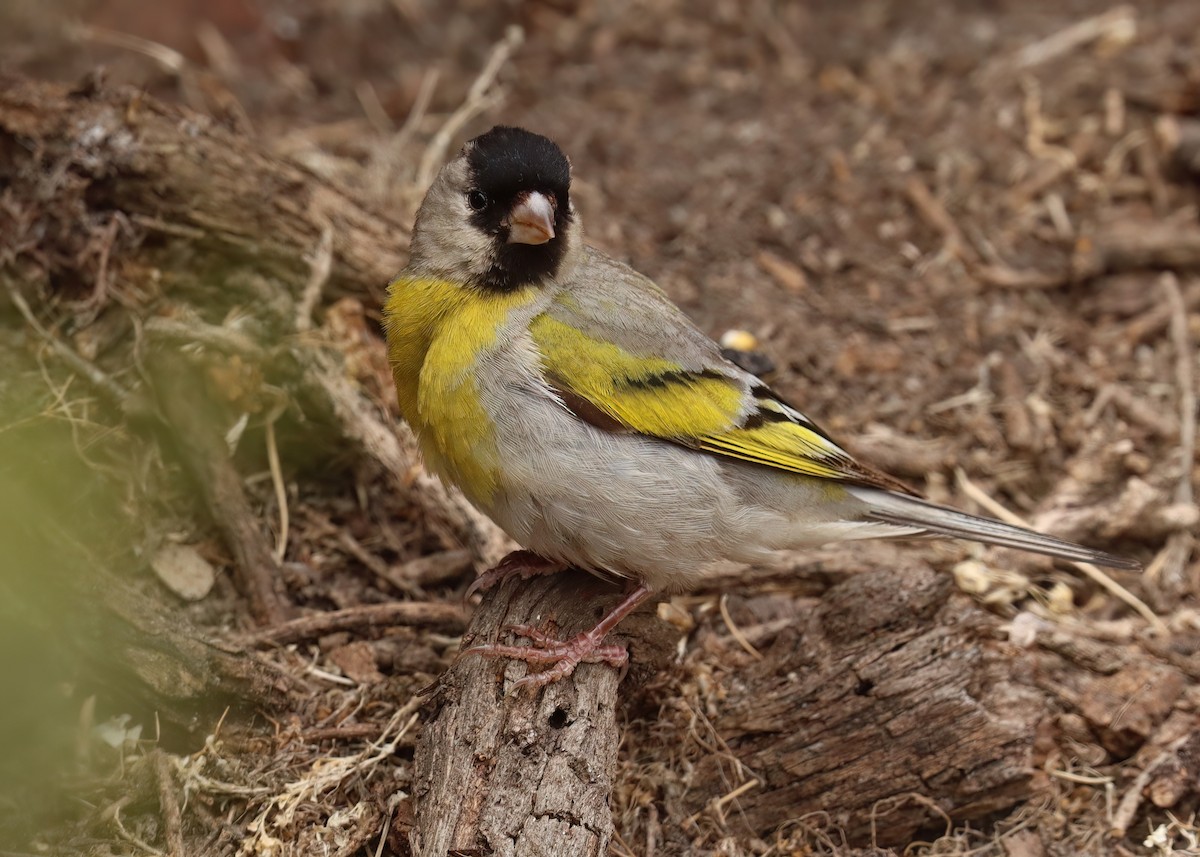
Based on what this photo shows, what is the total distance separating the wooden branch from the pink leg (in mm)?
31

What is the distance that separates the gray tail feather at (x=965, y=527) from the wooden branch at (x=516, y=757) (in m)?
1.18

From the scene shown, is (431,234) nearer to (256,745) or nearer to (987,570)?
(256,745)

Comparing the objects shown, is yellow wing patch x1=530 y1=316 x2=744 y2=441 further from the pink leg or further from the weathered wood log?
the weathered wood log

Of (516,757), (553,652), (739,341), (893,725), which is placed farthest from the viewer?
(739,341)

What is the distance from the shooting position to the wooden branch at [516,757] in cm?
352

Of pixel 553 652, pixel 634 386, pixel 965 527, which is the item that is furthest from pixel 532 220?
pixel 965 527

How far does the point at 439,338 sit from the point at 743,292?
2969mm

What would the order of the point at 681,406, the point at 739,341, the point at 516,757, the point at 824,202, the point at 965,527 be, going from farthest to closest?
the point at 824,202, the point at 739,341, the point at 965,527, the point at 681,406, the point at 516,757

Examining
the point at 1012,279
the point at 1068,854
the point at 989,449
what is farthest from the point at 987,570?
the point at 1012,279

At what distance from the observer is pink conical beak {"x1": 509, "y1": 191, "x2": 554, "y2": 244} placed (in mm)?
4266

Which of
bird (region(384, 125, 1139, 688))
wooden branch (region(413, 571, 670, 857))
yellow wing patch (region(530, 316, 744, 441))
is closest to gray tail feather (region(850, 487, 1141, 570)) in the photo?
bird (region(384, 125, 1139, 688))

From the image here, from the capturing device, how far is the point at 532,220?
14.0 ft

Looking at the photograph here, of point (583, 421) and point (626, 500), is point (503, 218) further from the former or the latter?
point (626, 500)

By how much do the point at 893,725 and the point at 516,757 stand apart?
144cm
